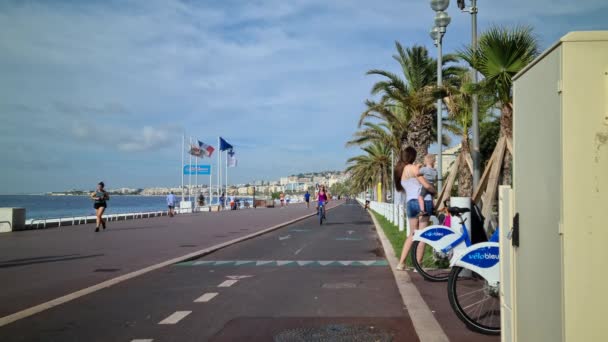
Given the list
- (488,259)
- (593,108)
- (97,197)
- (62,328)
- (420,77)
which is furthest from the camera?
(420,77)

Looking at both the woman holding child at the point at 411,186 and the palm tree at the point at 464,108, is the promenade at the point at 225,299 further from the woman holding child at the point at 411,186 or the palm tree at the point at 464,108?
the palm tree at the point at 464,108

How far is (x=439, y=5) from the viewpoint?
14.9 metres

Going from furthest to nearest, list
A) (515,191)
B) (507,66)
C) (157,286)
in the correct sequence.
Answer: (507,66), (157,286), (515,191)

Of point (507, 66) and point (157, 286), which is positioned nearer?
point (157, 286)

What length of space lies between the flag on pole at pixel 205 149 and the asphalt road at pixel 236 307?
49.4 m

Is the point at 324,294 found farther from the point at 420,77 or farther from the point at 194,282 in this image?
the point at 420,77

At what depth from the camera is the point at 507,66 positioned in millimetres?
10828

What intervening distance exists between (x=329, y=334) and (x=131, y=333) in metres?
1.95

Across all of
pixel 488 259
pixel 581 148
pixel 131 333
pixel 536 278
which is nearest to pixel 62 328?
pixel 131 333

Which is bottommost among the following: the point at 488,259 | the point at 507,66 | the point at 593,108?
the point at 488,259

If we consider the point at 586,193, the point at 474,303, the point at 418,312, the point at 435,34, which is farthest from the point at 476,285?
the point at 435,34

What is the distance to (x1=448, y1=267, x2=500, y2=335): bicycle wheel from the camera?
5395 mm

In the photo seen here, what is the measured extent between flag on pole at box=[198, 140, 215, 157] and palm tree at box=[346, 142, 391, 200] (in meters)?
15.0

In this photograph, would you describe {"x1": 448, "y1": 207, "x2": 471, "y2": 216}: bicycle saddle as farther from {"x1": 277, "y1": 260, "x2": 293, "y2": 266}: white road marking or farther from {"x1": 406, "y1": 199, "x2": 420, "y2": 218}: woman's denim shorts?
{"x1": 277, "y1": 260, "x2": 293, "y2": 266}: white road marking
